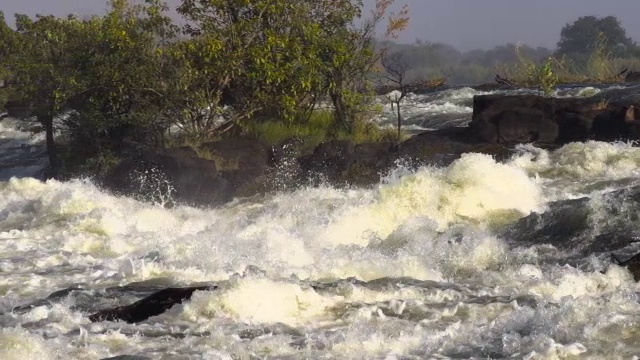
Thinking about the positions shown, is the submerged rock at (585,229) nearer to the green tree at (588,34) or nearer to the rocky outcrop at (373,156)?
the rocky outcrop at (373,156)

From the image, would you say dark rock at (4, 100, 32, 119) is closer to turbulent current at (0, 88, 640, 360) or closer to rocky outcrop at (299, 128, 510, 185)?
turbulent current at (0, 88, 640, 360)

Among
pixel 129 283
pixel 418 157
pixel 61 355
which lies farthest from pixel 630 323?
pixel 418 157

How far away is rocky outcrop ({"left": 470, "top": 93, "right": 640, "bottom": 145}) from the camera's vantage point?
48.6 feet

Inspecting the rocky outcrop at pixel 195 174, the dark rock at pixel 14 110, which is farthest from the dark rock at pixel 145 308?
the dark rock at pixel 14 110

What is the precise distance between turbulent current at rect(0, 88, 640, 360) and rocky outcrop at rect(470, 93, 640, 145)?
662mm

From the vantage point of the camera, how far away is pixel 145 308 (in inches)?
272

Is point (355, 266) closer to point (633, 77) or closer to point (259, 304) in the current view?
point (259, 304)

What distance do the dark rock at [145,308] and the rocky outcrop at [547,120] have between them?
29.4 feet

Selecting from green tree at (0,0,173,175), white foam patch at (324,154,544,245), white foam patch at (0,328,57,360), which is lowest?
white foam patch at (324,154,544,245)

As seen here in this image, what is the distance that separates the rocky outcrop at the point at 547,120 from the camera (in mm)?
14805

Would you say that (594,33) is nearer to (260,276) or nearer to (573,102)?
(573,102)

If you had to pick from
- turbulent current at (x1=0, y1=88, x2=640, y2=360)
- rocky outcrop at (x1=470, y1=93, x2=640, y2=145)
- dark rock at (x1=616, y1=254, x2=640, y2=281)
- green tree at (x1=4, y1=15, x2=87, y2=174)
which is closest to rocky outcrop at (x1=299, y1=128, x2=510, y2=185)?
turbulent current at (x1=0, y1=88, x2=640, y2=360)

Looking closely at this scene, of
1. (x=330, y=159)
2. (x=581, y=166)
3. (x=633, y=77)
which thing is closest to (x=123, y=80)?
(x=330, y=159)

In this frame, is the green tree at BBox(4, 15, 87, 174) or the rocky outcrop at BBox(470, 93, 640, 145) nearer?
the rocky outcrop at BBox(470, 93, 640, 145)
